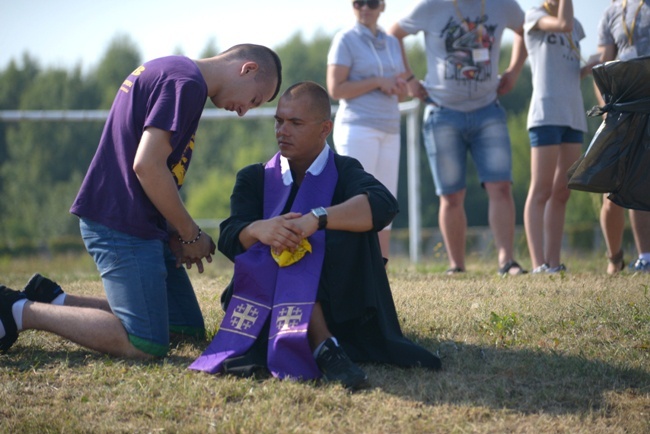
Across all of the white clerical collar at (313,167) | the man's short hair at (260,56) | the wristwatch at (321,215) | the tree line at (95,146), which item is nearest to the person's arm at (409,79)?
the man's short hair at (260,56)

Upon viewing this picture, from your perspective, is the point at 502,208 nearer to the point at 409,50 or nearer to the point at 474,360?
the point at 474,360

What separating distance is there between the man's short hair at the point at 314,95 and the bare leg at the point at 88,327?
151 centimetres

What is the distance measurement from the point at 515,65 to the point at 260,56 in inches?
146

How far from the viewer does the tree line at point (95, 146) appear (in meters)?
46.7

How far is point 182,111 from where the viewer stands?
14.5 feet

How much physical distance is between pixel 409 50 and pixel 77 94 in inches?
895

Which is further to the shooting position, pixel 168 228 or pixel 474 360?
pixel 168 228

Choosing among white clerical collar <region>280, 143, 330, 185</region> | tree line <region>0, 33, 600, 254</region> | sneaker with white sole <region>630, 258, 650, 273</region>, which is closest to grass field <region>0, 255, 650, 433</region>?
white clerical collar <region>280, 143, 330, 185</region>

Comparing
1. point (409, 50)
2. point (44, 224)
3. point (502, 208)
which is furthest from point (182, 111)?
point (409, 50)

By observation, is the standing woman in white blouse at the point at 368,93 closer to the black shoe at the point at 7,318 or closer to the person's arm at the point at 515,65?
the person's arm at the point at 515,65

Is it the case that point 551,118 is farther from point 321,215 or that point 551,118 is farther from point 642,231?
point 321,215

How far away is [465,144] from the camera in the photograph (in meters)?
7.51

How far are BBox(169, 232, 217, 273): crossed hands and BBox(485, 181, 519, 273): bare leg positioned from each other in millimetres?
3199

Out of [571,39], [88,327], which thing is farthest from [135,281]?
[571,39]
